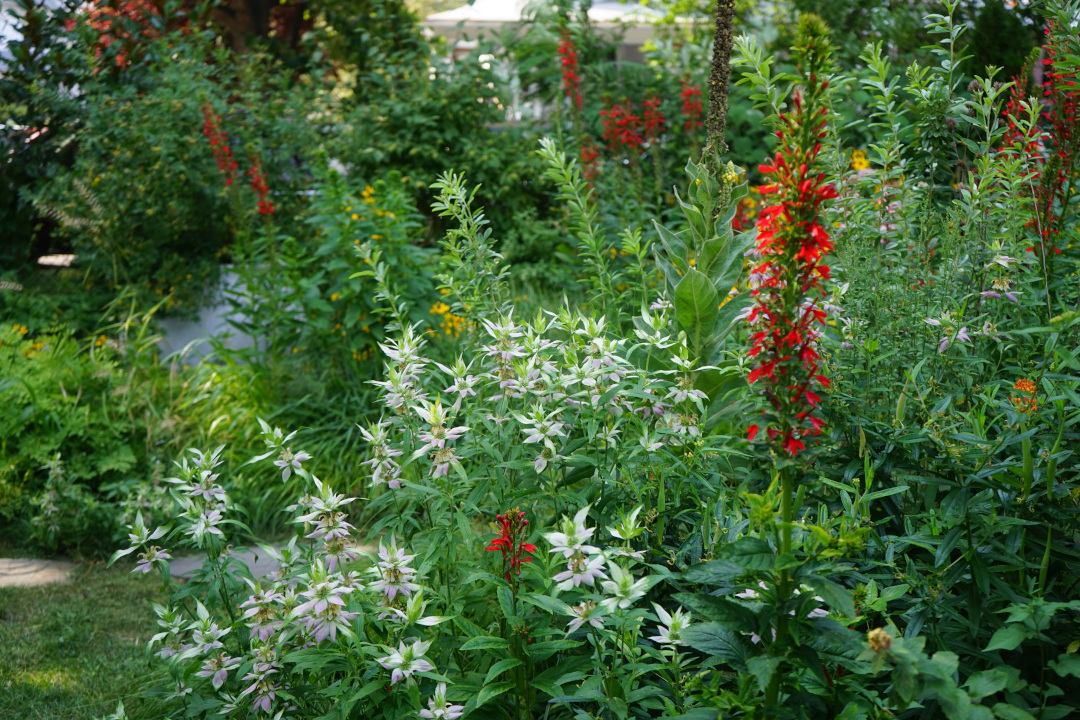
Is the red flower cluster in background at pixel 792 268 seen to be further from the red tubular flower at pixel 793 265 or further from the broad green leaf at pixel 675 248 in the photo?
the broad green leaf at pixel 675 248

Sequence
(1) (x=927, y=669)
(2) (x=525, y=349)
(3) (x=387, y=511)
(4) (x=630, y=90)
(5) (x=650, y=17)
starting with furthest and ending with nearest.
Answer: (5) (x=650, y=17) < (4) (x=630, y=90) < (3) (x=387, y=511) < (2) (x=525, y=349) < (1) (x=927, y=669)

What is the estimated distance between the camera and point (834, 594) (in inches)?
53.4

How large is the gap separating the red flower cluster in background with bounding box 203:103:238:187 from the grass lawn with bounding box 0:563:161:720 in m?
2.79

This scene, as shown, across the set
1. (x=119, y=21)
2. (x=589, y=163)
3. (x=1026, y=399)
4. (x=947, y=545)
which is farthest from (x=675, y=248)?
(x=119, y=21)

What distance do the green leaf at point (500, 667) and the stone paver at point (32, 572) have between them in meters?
2.90

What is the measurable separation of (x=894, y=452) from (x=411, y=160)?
5598 millimetres

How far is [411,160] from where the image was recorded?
6.95 meters

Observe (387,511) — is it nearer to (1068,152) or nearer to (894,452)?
(894,452)

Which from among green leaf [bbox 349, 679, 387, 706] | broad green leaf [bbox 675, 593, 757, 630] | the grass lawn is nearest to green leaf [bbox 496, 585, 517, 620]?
green leaf [bbox 349, 679, 387, 706]

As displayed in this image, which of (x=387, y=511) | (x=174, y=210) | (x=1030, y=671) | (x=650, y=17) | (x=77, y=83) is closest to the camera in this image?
(x=1030, y=671)

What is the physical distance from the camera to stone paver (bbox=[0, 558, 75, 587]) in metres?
3.73

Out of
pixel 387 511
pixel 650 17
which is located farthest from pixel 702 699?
pixel 650 17

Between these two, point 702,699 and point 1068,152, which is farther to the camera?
point 1068,152

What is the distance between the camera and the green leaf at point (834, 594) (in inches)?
52.7
